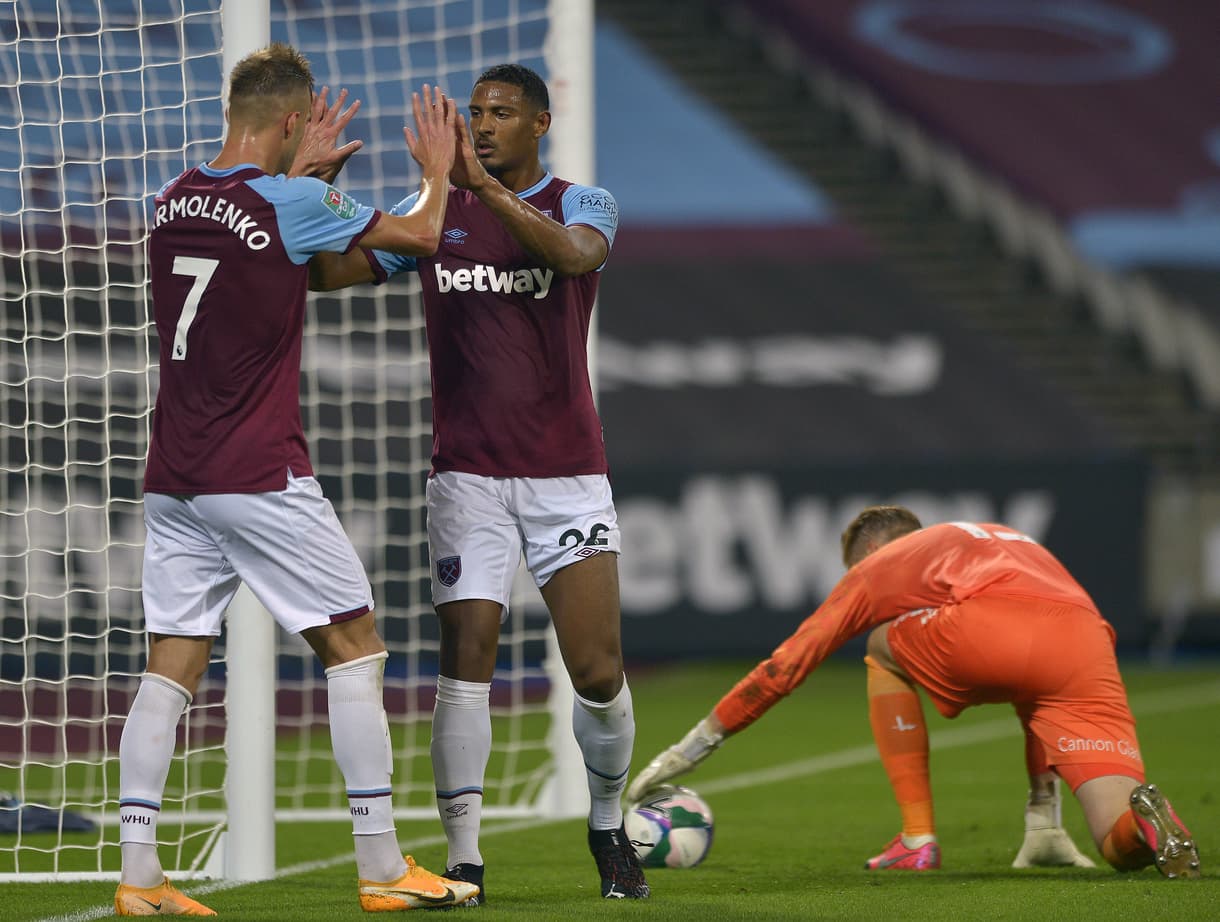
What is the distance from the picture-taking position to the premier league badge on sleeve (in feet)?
14.4

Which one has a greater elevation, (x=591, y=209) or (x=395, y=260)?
(x=591, y=209)

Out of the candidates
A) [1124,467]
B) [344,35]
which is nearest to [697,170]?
[1124,467]

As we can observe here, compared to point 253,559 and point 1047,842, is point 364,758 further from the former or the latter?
point 1047,842

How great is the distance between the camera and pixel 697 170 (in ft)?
59.4

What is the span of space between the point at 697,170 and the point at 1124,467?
20.3 feet

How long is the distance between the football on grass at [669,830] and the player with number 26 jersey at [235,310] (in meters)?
1.74

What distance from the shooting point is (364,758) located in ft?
13.1

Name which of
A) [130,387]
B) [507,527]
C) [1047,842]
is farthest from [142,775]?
[130,387]

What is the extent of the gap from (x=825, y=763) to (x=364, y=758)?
4.75 m

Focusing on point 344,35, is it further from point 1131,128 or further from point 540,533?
point 1131,128

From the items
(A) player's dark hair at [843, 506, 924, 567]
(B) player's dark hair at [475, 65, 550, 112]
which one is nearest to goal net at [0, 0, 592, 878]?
(B) player's dark hair at [475, 65, 550, 112]

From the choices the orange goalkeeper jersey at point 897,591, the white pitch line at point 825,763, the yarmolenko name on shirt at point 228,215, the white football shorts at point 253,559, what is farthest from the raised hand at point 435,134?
the white pitch line at point 825,763

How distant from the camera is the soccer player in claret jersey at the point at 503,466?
438 centimetres

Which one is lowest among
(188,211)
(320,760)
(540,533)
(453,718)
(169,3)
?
(320,760)
